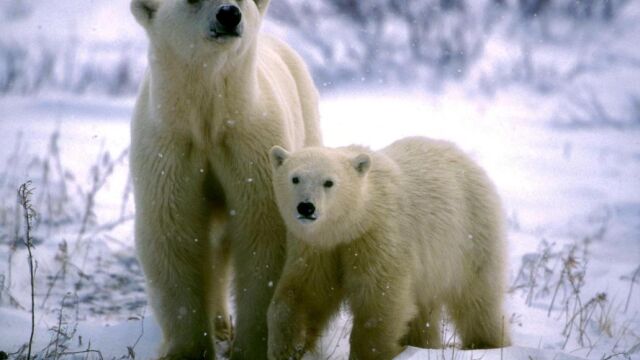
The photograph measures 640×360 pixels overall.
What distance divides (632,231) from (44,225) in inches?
211

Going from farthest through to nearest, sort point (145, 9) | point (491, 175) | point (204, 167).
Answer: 1. point (491, 175)
2. point (204, 167)
3. point (145, 9)

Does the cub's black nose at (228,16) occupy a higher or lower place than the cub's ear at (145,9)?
lower

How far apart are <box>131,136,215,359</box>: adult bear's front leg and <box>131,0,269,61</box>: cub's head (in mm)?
563

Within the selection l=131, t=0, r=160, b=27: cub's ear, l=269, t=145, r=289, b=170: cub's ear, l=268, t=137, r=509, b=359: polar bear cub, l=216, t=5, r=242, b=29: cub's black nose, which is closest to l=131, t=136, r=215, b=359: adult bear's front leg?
l=269, t=145, r=289, b=170: cub's ear

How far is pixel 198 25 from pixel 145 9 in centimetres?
40

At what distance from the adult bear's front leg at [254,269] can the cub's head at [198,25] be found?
0.89m

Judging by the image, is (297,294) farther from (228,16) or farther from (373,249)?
(228,16)

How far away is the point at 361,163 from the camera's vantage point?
15.1ft

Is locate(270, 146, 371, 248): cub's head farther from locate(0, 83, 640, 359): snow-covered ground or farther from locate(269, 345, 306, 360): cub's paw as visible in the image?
locate(0, 83, 640, 359): snow-covered ground

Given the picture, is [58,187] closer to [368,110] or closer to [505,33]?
[368,110]

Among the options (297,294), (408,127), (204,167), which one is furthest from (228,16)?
(408,127)

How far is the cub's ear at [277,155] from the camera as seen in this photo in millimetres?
4535

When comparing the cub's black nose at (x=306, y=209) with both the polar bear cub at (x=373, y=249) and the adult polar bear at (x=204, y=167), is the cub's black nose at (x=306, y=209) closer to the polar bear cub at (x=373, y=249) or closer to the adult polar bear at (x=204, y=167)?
the polar bear cub at (x=373, y=249)

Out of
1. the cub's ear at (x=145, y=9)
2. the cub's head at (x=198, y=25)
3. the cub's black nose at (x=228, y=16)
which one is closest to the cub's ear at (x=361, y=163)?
the cub's head at (x=198, y=25)
